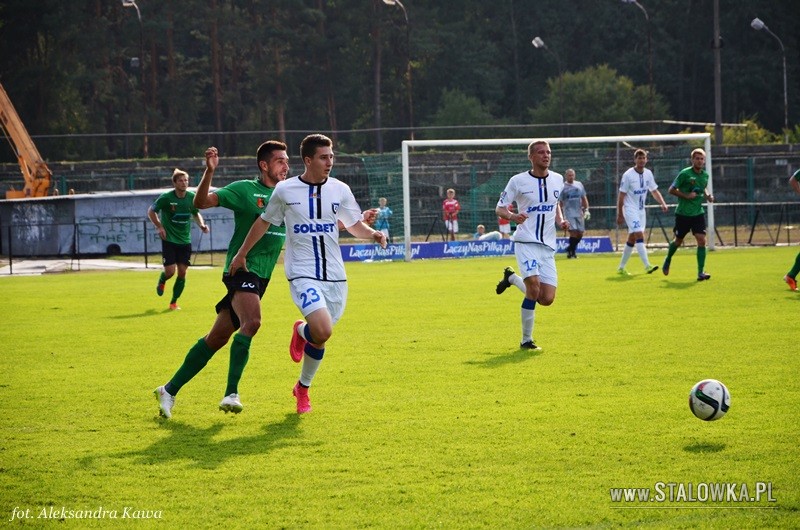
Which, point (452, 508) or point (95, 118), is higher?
point (95, 118)

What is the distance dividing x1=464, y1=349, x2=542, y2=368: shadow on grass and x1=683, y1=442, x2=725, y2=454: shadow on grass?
3.85 metres

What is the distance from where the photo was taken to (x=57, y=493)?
6238mm

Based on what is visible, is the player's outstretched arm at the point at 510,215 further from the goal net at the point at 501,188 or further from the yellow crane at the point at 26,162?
the yellow crane at the point at 26,162

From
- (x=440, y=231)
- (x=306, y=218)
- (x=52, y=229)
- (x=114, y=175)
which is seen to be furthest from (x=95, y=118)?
(x=306, y=218)

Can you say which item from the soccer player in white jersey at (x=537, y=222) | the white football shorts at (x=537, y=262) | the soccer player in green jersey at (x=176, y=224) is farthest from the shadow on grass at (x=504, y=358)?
the soccer player in green jersey at (x=176, y=224)

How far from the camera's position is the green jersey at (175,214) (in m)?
16.9

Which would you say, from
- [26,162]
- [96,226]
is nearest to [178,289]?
[96,226]

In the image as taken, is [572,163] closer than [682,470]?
No

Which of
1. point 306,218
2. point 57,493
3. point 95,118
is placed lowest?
point 57,493

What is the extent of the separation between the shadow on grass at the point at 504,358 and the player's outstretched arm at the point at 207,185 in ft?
11.4

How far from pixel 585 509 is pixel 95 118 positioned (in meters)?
62.4

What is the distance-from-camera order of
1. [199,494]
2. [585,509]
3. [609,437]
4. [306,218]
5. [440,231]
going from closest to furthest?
[585,509]
[199,494]
[609,437]
[306,218]
[440,231]

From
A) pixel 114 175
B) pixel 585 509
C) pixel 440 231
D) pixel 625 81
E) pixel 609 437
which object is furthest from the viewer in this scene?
pixel 625 81

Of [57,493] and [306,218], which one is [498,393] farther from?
[57,493]
